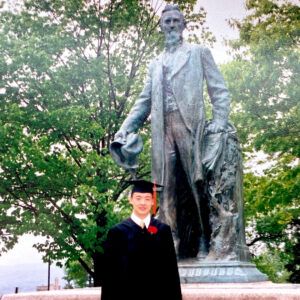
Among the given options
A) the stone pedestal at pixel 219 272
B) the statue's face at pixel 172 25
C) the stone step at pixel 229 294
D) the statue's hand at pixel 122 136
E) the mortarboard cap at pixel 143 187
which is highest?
the statue's face at pixel 172 25

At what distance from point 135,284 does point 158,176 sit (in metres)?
2.61

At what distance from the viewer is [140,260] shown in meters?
4.36

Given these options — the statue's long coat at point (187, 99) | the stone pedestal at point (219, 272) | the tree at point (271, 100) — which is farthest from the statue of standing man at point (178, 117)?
the tree at point (271, 100)

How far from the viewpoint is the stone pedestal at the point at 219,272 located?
19.1ft

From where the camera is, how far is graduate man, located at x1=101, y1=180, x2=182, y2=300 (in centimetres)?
430

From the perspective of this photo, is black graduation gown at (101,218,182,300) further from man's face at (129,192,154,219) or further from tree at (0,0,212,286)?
tree at (0,0,212,286)

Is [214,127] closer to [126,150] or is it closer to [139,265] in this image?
[126,150]

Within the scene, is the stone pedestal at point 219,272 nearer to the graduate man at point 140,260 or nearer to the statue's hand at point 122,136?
the graduate man at point 140,260

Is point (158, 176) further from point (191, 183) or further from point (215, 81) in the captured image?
point (215, 81)

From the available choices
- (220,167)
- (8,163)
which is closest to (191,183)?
(220,167)

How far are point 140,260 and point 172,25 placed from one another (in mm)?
3788

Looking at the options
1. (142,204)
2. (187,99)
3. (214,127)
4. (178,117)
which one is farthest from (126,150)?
(142,204)

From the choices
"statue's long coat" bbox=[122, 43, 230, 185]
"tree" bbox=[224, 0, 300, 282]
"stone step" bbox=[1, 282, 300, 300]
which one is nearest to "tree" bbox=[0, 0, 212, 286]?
"tree" bbox=[224, 0, 300, 282]

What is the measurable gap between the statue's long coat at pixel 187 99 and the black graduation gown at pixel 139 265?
7.25 ft
